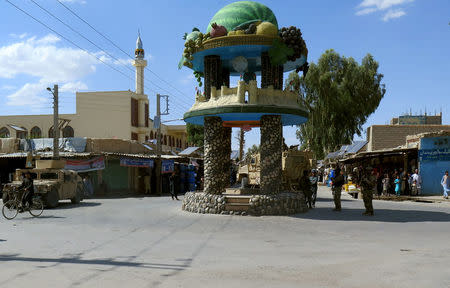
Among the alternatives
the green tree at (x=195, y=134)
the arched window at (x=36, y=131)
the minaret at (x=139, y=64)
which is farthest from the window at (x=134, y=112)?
the green tree at (x=195, y=134)

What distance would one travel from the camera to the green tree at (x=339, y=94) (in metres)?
42.7

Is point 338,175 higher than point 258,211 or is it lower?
higher

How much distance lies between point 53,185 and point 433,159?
72.1ft

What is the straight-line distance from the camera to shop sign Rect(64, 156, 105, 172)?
28.2m

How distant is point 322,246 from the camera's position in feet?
31.4

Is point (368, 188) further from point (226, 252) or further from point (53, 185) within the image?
point (53, 185)

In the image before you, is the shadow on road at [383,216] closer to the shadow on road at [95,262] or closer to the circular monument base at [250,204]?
the circular monument base at [250,204]

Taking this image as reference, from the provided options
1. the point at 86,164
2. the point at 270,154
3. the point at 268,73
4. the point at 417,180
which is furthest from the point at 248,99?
the point at 86,164

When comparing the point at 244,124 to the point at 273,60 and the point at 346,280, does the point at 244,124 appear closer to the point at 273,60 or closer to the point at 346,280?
the point at 273,60

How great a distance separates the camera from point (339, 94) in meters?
43.0

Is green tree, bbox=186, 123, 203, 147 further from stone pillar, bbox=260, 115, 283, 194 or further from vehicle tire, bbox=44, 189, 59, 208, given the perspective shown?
stone pillar, bbox=260, 115, 283, 194

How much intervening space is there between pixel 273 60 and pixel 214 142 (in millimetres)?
4015

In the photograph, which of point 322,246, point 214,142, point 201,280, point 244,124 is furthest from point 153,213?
point 201,280

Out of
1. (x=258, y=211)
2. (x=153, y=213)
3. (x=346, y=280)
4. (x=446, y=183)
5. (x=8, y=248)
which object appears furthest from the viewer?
(x=446, y=183)
